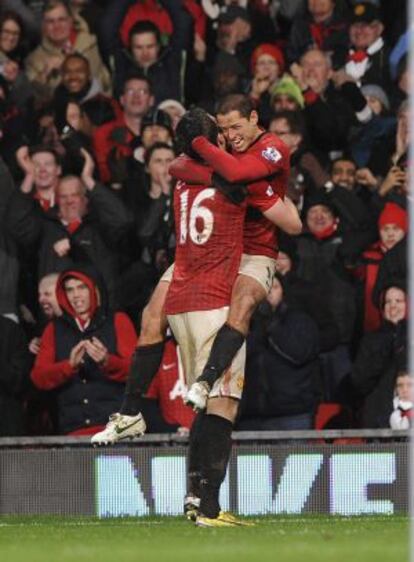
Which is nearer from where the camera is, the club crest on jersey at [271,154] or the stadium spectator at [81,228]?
the club crest on jersey at [271,154]

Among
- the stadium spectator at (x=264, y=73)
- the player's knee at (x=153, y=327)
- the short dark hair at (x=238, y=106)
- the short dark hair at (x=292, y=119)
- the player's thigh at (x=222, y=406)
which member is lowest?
the player's thigh at (x=222, y=406)

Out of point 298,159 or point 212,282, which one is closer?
point 212,282

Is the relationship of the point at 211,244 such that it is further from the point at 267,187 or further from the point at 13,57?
the point at 13,57

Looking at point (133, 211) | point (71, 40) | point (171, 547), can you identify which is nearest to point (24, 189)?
point (133, 211)

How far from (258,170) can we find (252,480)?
325 cm

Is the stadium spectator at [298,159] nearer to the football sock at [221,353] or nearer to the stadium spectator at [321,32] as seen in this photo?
the stadium spectator at [321,32]

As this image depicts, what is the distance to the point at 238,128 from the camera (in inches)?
459

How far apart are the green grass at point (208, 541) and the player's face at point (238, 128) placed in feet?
7.24

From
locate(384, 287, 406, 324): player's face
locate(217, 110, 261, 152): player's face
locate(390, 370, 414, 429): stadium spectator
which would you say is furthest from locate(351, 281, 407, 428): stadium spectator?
locate(217, 110, 261, 152): player's face

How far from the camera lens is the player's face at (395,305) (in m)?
15.8

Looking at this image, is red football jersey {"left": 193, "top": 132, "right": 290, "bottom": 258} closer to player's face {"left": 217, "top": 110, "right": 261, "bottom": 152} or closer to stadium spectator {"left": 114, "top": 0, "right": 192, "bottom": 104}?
player's face {"left": 217, "top": 110, "right": 261, "bottom": 152}

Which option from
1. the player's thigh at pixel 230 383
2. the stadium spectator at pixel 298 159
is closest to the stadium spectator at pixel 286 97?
the stadium spectator at pixel 298 159

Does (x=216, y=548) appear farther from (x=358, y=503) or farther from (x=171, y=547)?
(x=358, y=503)

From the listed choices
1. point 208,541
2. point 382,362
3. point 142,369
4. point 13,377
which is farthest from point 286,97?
point 208,541
